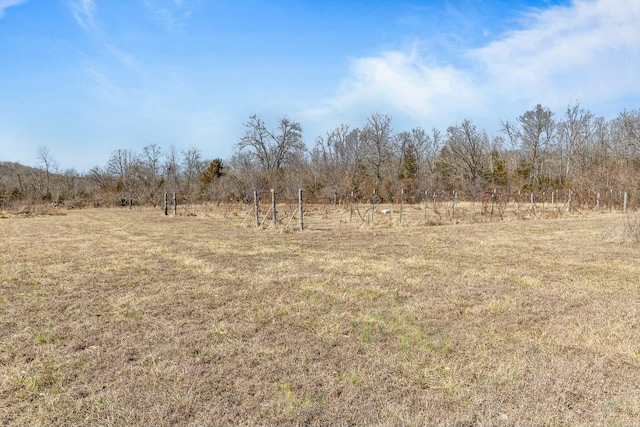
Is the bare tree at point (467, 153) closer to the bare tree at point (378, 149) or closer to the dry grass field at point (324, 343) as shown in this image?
the bare tree at point (378, 149)

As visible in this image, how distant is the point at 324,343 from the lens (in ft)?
11.9

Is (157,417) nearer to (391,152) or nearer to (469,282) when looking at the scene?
(469,282)

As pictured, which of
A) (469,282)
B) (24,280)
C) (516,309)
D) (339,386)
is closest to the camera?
(339,386)

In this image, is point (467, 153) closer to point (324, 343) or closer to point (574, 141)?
point (574, 141)

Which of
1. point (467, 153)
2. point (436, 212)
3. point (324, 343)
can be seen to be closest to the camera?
point (324, 343)

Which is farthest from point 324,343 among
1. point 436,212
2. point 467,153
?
point 467,153

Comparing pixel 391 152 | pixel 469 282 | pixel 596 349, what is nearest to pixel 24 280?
pixel 469 282

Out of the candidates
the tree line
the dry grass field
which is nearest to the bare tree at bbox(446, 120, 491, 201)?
the tree line

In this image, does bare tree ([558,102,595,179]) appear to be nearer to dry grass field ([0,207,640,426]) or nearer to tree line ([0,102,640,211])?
tree line ([0,102,640,211])

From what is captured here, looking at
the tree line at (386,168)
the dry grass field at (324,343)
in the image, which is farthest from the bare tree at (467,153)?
the dry grass field at (324,343)

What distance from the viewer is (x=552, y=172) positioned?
39500 mm

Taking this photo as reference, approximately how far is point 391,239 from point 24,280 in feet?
28.6

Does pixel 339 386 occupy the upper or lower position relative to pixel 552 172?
lower

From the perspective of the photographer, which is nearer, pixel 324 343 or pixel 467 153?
pixel 324 343
